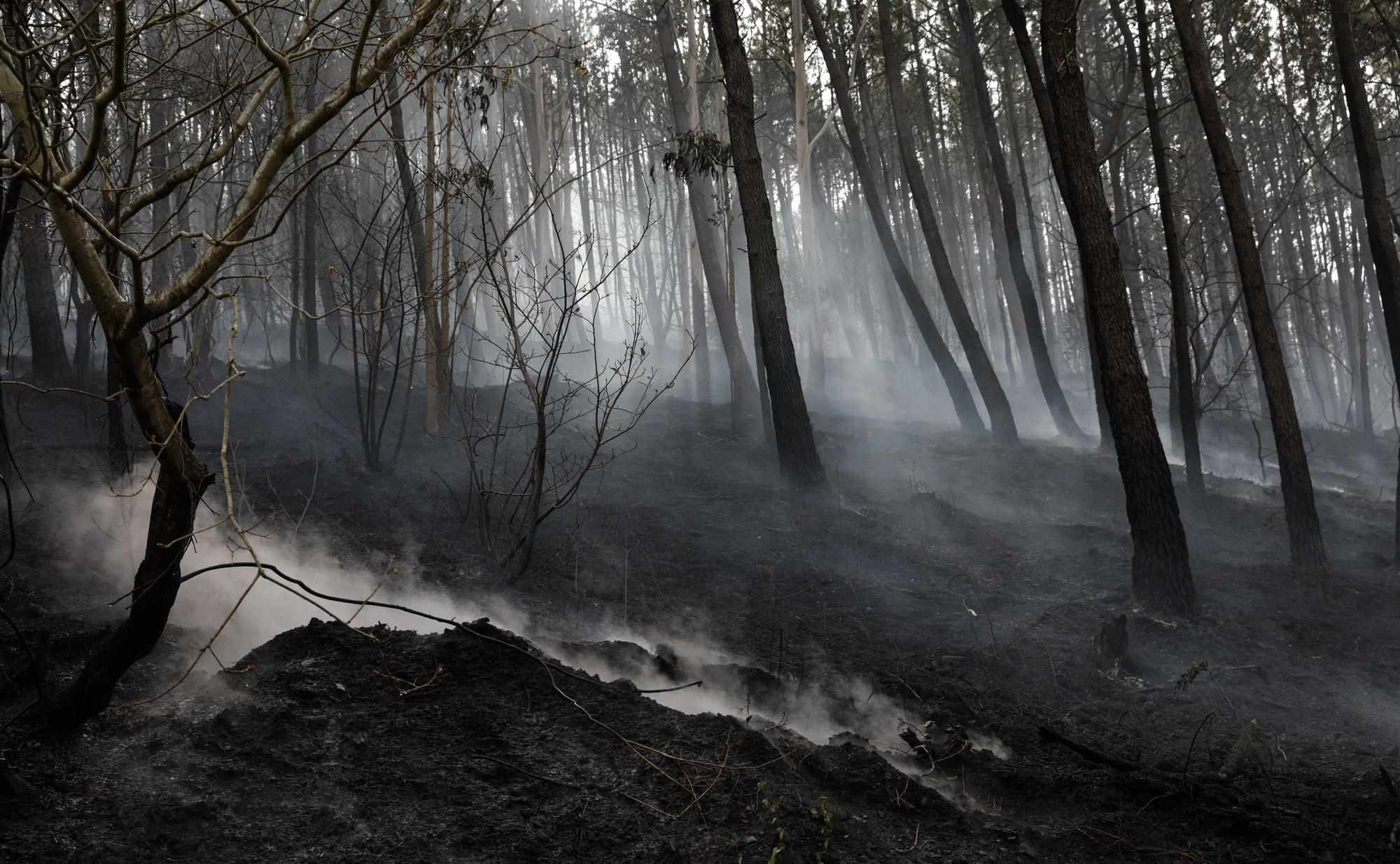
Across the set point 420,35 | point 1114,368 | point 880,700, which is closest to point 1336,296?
point 1114,368

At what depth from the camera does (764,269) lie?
9883 millimetres

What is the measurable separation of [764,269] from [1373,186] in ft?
20.5

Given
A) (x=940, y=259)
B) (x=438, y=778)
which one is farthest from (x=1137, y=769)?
(x=940, y=259)

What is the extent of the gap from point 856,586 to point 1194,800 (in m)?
3.79

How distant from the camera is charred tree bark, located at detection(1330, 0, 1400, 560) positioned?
8438mm

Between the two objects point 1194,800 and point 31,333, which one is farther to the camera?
point 31,333

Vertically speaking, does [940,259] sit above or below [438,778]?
above

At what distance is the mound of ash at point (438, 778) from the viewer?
3.12 metres

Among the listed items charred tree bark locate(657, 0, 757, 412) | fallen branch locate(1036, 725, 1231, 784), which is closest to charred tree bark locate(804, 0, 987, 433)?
charred tree bark locate(657, 0, 757, 412)

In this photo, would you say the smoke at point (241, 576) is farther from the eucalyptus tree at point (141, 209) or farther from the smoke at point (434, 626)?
the eucalyptus tree at point (141, 209)

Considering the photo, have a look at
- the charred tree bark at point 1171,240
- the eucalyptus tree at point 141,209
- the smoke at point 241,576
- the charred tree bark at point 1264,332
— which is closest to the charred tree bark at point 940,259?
the charred tree bark at point 1171,240

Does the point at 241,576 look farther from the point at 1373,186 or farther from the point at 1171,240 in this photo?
the point at 1373,186

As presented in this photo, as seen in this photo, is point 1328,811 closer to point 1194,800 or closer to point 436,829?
point 1194,800

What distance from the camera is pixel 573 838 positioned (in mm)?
3357
